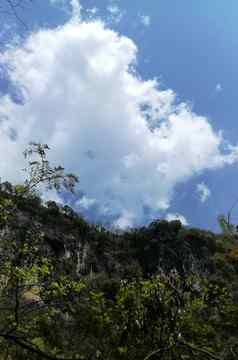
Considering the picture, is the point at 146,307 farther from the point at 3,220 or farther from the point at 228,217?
the point at 228,217

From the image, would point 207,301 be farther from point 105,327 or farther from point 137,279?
point 105,327

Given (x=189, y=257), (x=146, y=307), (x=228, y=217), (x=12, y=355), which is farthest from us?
(x=189, y=257)

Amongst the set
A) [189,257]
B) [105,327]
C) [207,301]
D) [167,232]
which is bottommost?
[105,327]

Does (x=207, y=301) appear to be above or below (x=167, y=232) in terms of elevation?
below

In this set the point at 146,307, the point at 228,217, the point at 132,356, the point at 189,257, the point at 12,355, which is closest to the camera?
the point at 228,217

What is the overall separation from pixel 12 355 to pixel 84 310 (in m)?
1.87

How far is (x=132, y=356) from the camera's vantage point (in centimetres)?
501

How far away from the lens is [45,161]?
16.9ft

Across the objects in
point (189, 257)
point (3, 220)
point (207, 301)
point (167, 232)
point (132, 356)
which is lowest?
point (132, 356)

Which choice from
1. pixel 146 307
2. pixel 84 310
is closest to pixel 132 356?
pixel 146 307

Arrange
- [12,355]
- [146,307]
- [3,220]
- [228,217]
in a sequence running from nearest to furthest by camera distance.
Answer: [228,217], [146,307], [3,220], [12,355]

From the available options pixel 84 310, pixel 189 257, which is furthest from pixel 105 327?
pixel 189 257

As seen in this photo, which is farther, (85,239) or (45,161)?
(85,239)

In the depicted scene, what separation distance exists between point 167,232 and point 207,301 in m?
79.3
